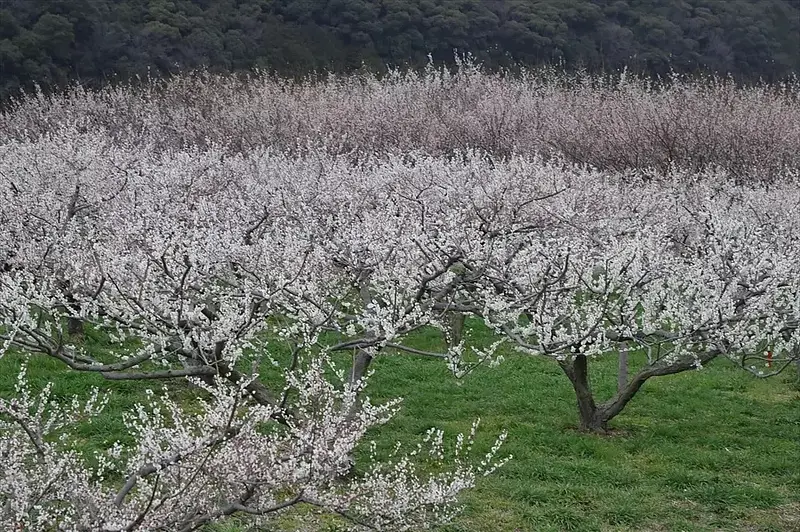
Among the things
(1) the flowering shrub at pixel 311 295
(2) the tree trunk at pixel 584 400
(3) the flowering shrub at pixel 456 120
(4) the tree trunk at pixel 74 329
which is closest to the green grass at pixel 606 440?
(2) the tree trunk at pixel 584 400

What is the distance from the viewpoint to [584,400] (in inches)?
442

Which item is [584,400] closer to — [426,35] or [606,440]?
[606,440]

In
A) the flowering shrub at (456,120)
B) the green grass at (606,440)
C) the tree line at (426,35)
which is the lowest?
the green grass at (606,440)

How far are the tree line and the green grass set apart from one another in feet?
79.2

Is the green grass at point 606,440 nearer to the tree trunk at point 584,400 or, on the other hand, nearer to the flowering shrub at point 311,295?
the tree trunk at point 584,400

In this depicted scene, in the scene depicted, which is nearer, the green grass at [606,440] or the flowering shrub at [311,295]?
the flowering shrub at [311,295]

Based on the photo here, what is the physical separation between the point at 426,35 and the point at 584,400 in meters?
31.0

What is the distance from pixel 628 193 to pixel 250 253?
10096 mm

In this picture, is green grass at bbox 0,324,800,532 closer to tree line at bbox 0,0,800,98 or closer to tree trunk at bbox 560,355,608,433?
tree trunk at bbox 560,355,608,433

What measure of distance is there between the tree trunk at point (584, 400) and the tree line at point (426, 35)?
2698cm

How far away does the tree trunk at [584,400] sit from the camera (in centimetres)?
1102

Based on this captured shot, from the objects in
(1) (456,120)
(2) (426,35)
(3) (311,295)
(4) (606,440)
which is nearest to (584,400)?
(4) (606,440)

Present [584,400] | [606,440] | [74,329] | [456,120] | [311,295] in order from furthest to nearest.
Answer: [456,120] → [74,329] → [584,400] → [606,440] → [311,295]

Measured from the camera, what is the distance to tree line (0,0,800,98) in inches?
1396
